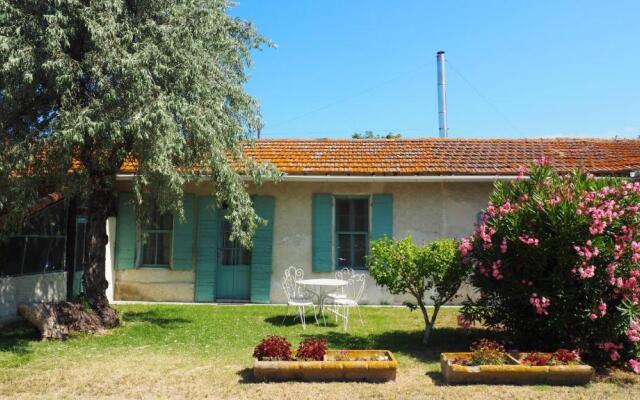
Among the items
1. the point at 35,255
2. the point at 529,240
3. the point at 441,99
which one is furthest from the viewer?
the point at 441,99

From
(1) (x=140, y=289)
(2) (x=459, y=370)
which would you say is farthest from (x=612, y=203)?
(1) (x=140, y=289)

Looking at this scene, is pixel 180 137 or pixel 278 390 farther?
pixel 180 137

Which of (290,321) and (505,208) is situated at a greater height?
(505,208)

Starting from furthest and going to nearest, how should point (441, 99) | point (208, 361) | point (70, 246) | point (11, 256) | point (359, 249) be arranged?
point (441, 99), point (359, 249), point (70, 246), point (11, 256), point (208, 361)

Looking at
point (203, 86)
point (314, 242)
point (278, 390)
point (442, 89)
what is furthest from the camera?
point (442, 89)

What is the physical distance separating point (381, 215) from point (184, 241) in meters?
4.38

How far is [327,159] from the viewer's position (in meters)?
12.6

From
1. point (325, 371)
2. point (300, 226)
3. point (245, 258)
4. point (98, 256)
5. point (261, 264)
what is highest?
point (300, 226)

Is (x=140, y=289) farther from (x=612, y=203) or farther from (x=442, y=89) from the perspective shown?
(x=442, y=89)

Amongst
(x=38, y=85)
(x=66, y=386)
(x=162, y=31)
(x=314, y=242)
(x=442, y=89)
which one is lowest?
(x=66, y=386)

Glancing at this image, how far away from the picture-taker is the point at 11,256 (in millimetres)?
9336

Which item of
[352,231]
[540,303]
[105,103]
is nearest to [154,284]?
[352,231]

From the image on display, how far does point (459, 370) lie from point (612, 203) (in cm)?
271

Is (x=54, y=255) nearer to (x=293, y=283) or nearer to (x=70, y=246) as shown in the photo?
(x=70, y=246)
